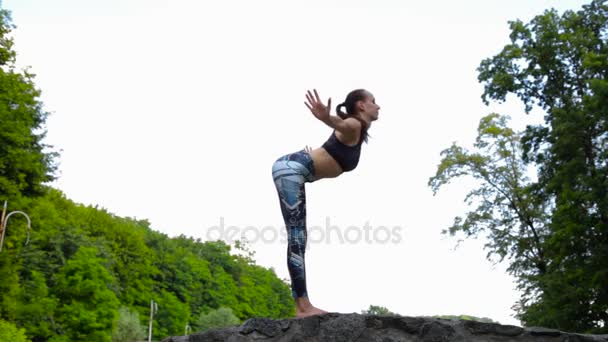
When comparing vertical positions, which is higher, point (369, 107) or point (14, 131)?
point (14, 131)

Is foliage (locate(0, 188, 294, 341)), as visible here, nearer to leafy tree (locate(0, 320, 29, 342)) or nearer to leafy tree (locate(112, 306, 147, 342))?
leafy tree (locate(112, 306, 147, 342))

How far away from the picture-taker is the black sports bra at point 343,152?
6875mm

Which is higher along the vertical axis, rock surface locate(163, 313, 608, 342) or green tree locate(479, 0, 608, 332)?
green tree locate(479, 0, 608, 332)

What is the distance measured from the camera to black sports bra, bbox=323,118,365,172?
6875 mm

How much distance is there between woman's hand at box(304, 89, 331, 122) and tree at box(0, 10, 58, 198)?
72.6 feet

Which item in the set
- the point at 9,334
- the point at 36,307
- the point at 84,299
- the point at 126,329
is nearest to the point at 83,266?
the point at 84,299

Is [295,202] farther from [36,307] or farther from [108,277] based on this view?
[108,277]

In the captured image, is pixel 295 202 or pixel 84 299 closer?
pixel 295 202

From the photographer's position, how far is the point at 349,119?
682cm

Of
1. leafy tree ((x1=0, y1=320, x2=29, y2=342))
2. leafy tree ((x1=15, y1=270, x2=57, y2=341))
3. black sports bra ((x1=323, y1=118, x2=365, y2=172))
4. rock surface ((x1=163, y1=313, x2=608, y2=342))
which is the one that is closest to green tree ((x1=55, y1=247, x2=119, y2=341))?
leafy tree ((x1=15, y1=270, x2=57, y2=341))

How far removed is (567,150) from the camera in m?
21.4

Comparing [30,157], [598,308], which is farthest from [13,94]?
[598,308]

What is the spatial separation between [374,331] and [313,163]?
1.68 m

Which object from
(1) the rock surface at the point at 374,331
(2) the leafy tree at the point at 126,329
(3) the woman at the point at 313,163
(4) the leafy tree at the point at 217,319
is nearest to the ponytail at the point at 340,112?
(3) the woman at the point at 313,163
